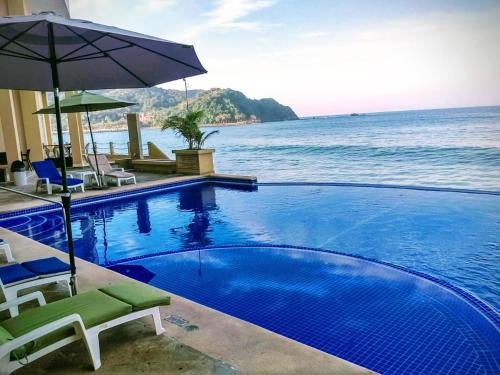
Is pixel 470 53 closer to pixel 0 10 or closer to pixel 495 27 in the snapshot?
pixel 495 27

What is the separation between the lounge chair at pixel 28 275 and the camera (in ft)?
10.5

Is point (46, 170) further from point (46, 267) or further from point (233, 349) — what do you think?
point (233, 349)

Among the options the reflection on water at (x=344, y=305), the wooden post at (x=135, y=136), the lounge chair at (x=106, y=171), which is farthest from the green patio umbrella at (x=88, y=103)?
the reflection on water at (x=344, y=305)

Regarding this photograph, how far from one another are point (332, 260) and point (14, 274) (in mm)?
3867

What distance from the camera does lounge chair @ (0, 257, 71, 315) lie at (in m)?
3.21

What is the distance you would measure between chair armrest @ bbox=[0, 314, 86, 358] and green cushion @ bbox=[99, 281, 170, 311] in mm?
395

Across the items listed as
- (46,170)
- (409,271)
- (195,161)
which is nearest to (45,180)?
(46,170)

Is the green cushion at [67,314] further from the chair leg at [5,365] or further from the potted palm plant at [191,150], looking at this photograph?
the potted palm plant at [191,150]

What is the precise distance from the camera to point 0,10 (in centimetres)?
1385

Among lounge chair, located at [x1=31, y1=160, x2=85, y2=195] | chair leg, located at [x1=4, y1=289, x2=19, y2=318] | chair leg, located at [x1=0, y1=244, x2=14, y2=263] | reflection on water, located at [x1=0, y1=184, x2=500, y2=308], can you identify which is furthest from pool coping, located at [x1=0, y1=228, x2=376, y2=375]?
lounge chair, located at [x1=31, y1=160, x2=85, y2=195]

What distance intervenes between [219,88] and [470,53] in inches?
1864

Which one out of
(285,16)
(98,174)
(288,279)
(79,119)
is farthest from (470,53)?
(288,279)

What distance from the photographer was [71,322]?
225cm

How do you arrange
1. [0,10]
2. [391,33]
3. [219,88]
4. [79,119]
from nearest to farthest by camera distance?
[0,10]
[79,119]
[391,33]
[219,88]
